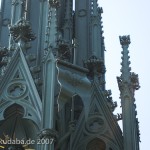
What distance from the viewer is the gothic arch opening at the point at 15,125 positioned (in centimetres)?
2725

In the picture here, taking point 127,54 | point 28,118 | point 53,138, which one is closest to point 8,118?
point 28,118

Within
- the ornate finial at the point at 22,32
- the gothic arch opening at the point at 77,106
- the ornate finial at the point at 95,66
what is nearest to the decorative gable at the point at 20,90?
the ornate finial at the point at 22,32

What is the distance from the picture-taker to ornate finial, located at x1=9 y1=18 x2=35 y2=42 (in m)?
29.3

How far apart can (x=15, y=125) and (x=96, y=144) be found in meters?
2.69

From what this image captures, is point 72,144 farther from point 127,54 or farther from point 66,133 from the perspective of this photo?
point 127,54

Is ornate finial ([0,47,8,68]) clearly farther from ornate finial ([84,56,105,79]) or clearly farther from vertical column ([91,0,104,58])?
vertical column ([91,0,104,58])

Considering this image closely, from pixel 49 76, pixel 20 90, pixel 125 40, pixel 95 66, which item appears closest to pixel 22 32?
pixel 20 90

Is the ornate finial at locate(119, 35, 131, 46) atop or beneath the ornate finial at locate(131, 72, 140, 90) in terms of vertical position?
atop

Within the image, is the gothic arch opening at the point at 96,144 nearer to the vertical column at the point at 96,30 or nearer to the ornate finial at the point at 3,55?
the vertical column at the point at 96,30

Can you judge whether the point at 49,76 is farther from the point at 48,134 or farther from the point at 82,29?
the point at 82,29

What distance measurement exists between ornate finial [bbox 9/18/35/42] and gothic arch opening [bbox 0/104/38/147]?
2.90m

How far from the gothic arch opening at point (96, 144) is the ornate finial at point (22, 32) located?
4159 millimetres

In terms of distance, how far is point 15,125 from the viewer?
1090 inches

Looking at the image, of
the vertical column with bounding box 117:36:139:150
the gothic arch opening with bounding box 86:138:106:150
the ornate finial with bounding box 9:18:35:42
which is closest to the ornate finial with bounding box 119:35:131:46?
the vertical column with bounding box 117:36:139:150
